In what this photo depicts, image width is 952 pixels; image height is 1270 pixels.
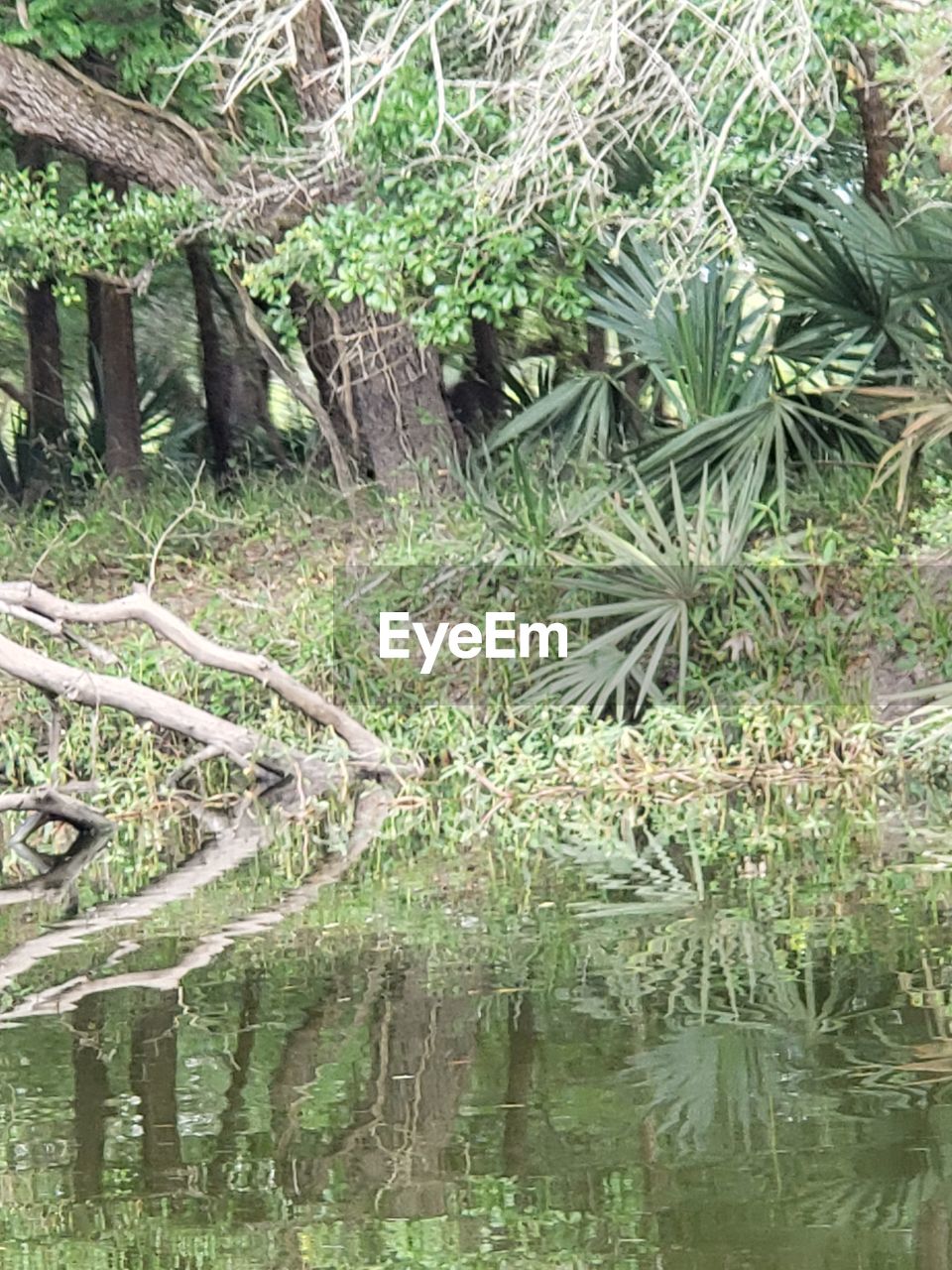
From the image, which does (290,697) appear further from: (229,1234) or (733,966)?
(229,1234)

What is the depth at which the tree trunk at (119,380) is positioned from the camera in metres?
16.9

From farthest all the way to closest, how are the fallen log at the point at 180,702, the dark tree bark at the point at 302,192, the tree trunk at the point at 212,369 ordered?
the tree trunk at the point at 212,369 → the dark tree bark at the point at 302,192 → the fallen log at the point at 180,702

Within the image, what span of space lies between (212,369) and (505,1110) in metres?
14.6

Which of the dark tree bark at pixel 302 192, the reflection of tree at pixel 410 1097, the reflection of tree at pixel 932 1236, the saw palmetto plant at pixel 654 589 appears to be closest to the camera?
the reflection of tree at pixel 932 1236

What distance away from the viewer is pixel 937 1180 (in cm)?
388

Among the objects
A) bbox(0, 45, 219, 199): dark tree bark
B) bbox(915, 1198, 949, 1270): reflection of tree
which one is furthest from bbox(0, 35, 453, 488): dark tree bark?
bbox(915, 1198, 949, 1270): reflection of tree

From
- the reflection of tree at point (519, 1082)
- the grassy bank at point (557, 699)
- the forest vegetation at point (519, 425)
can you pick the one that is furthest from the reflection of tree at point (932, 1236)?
the forest vegetation at point (519, 425)

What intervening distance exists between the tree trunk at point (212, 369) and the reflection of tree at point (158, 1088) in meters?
12.2

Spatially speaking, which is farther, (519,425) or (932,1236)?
(519,425)

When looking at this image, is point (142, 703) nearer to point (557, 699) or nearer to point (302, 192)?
point (557, 699)

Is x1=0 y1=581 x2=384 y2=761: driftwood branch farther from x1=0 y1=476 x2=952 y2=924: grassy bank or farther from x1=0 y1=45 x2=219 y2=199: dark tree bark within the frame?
x1=0 y1=45 x2=219 y2=199: dark tree bark

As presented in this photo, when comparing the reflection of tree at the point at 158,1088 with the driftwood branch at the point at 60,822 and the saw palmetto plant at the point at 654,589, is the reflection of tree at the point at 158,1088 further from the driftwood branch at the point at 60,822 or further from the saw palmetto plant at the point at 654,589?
the saw palmetto plant at the point at 654,589

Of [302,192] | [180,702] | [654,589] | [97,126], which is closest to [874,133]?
[654,589]

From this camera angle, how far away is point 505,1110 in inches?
180
